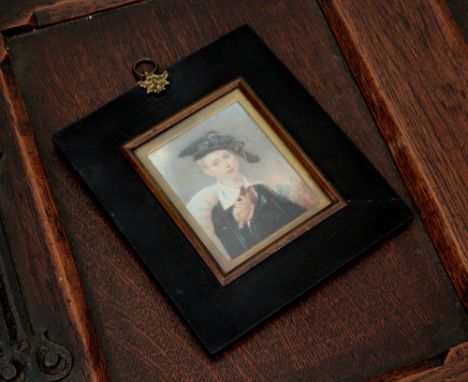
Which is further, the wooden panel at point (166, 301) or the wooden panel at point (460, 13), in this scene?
the wooden panel at point (460, 13)

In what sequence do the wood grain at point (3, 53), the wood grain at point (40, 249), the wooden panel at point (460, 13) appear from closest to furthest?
the wood grain at point (40, 249)
the wood grain at point (3, 53)
the wooden panel at point (460, 13)

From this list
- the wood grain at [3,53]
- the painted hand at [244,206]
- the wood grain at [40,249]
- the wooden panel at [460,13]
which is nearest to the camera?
the wood grain at [40,249]

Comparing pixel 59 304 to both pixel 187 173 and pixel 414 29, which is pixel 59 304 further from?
pixel 414 29

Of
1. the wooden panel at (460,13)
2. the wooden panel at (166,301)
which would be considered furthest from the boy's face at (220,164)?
the wooden panel at (460,13)

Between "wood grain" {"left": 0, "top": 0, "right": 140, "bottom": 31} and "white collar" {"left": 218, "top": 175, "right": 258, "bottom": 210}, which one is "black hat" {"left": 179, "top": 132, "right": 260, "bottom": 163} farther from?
"wood grain" {"left": 0, "top": 0, "right": 140, "bottom": 31}

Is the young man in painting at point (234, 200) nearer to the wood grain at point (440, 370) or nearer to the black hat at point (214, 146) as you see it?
the black hat at point (214, 146)

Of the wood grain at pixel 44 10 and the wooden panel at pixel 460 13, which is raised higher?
the wood grain at pixel 44 10

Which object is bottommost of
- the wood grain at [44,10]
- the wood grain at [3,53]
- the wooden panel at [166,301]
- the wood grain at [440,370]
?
the wood grain at [440,370]
